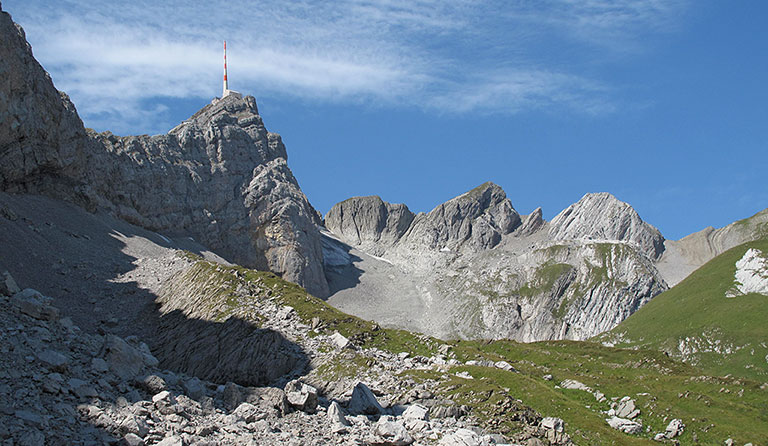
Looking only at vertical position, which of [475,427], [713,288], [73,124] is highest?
[713,288]

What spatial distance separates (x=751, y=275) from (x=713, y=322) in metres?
23.6

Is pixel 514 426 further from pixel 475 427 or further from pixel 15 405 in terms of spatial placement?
pixel 15 405

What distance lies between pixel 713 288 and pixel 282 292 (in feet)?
389

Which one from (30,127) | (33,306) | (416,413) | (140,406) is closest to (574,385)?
(416,413)

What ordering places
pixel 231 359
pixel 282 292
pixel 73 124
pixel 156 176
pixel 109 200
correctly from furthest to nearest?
1. pixel 156 176
2. pixel 109 200
3. pixel 73 124
4. pixel 282 292
5. pixel 231 359

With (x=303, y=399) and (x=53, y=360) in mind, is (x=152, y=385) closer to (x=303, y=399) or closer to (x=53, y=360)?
(x=53, y=360)

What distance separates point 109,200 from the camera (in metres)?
162

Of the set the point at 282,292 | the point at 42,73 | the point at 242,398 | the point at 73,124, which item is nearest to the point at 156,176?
the point at 73,124

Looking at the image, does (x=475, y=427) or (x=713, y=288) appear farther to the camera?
(x=713, y=288)

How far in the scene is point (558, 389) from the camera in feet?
193

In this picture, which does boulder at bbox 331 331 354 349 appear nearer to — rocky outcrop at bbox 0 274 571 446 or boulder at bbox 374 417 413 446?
rocky outcrop at bbox 0 274 571 446

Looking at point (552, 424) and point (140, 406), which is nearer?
point (140, 406)

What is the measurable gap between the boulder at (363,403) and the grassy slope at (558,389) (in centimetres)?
628

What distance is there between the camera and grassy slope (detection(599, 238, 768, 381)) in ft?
367
